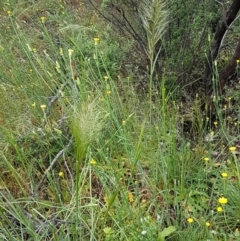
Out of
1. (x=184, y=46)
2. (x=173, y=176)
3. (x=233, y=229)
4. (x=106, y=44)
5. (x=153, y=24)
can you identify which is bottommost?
(x=233, y=229)

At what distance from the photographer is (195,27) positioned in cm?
329

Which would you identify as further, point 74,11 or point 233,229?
point 74,11

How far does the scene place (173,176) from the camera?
2125 mm

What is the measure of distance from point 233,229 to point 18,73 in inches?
70.5

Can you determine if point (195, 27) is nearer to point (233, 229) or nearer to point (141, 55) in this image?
point (141, 55)

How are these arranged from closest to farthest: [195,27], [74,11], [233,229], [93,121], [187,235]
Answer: [93,121] < [187,235] < [233,229] < [195,27] < [74,11]

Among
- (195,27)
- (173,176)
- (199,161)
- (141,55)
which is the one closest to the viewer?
(173,176)

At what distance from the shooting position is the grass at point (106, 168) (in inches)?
68.4

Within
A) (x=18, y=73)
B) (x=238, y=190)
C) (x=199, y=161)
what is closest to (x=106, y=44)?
(x=18, y=73)

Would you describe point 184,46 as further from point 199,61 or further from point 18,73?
point 18,73

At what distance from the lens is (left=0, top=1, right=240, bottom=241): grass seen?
5.70ft

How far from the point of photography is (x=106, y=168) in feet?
6.89

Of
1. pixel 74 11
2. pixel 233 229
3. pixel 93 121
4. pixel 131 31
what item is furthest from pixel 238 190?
pixel 74 11

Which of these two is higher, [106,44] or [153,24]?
[153,24]
